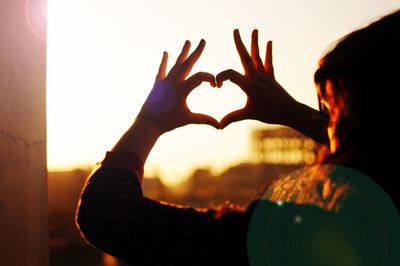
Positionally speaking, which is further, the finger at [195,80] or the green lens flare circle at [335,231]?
the finger at [195,80]

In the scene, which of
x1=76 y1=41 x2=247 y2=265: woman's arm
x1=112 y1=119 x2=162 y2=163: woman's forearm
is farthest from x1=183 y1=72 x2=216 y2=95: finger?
x1=76 y1=41 x2=247 y2=265: woman's arm

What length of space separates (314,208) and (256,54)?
0.53m

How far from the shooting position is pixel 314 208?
3.42 feet

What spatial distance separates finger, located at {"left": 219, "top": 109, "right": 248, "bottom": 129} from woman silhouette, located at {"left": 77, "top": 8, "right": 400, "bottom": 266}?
247 millimetres

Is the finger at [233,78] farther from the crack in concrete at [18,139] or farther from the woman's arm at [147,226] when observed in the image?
the crack in concrete at [18,139]

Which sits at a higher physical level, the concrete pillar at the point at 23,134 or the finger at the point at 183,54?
the finger at the point at 183,54

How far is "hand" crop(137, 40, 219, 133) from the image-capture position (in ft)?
4.25

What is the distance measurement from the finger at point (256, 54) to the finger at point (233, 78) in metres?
0.06

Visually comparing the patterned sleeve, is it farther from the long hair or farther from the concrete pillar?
the concrete pillar

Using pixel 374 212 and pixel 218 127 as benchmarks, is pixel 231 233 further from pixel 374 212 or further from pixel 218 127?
pixel 218 127

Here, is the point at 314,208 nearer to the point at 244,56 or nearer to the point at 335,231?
the point at 335,231

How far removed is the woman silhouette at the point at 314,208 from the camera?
1.03 meters

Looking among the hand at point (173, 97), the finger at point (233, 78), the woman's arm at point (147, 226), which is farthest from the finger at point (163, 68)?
the woman's arm at point (147, 226)

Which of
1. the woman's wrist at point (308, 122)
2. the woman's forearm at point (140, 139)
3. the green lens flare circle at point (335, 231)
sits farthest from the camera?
the woman's wrist at point (308, 122)
